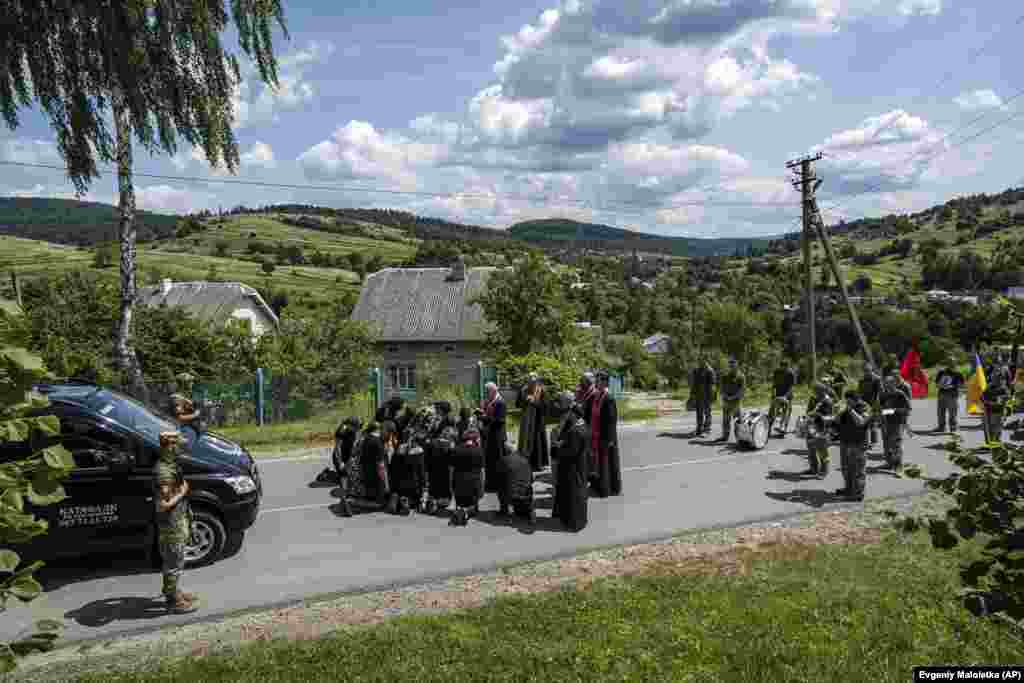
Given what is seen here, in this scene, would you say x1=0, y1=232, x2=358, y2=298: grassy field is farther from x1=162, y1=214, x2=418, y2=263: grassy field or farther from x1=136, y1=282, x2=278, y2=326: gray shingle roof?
x1=136, y1=282, x2=278, y2=326: gray shingle roof

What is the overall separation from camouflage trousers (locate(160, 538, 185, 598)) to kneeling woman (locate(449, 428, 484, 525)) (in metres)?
3.57

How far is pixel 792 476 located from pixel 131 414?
968cm

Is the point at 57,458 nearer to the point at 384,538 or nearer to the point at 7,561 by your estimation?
the point at 7,561

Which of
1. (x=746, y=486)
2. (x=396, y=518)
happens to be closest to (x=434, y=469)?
(x=396, y=518)

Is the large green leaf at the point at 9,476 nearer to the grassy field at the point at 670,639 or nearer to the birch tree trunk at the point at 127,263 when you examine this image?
the grassy field at the point at 670,639

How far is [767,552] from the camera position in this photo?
7.75 m

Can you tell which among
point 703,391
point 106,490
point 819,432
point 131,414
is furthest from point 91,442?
point 703,391

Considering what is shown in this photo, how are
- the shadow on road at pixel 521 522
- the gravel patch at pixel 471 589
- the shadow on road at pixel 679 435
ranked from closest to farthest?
1. the gravel patch at pixel 471 589
2. the shadow on road at pixel 521 522
3. the shadow on road at pixel 679 435

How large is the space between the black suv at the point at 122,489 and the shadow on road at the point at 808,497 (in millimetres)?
7176

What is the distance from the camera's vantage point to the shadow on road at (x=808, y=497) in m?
10.0

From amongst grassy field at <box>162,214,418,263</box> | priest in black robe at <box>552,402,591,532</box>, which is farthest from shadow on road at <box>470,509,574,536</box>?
grassy field at <box>162,214,418,263</box>

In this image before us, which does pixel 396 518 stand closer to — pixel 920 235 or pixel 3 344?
pixel 3 344

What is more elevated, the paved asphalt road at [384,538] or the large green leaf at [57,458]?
the large green leaf at [57,458]

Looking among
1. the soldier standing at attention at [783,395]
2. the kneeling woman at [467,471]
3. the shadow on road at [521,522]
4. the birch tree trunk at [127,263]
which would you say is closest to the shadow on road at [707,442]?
the soldier standing at attention at [783,395]
